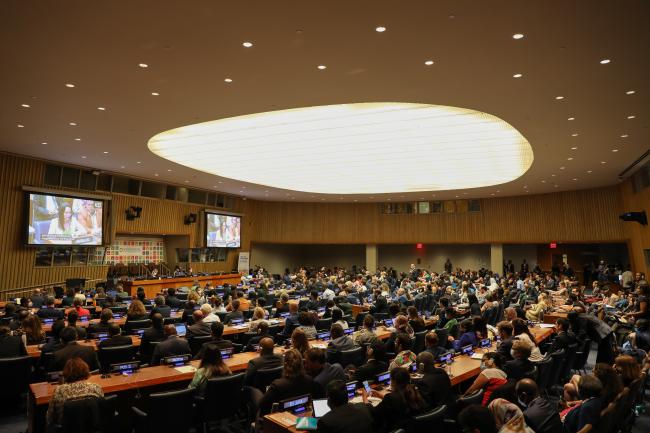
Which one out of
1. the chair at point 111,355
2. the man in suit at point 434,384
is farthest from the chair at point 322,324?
the man in suit at point 434,384

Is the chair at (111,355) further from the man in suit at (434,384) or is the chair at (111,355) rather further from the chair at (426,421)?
the chair at (426,421)

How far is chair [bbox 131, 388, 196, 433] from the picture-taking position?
4.07 meters

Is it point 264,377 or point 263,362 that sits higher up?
point 263,362

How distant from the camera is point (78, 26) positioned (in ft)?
20.2

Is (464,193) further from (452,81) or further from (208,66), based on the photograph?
(208,66)

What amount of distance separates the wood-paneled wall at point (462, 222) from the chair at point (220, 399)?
21503mm

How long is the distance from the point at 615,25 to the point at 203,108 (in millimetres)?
7861

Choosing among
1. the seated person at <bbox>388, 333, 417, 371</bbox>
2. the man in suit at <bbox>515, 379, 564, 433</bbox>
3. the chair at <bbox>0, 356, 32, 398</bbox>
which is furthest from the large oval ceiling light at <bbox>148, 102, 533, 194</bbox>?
the man in suit at <bbox>515, 379, 564, 433</bbox>

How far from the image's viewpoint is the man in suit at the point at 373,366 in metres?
5.05

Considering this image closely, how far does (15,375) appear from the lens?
18.6 feet

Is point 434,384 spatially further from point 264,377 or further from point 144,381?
point 144,381

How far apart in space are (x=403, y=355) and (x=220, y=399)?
2.25 m

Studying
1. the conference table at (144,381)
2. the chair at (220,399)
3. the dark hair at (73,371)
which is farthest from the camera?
the chair at (220,399)

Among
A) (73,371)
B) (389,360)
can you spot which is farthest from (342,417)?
(389,360)
